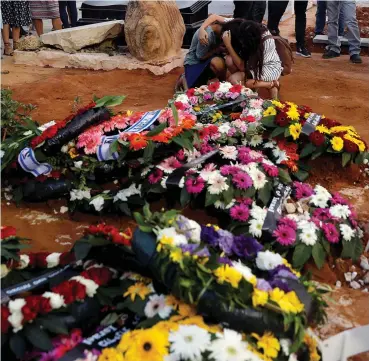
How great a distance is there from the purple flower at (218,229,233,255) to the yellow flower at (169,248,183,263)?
362mm

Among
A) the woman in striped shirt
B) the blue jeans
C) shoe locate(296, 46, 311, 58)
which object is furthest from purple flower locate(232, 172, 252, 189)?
the blue jeans

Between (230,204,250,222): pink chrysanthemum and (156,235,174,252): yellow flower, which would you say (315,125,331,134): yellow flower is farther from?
(156,235,174,252): yellow flower

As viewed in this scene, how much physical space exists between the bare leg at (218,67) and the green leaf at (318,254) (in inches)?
130

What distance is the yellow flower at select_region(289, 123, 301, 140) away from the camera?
12.5 ft

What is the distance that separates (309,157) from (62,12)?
7518 millimetres

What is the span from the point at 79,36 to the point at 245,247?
6.36m

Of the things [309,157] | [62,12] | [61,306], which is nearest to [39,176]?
[61,306]

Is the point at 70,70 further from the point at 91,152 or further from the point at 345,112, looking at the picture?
the point at 91,152

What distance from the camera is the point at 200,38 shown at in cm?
560

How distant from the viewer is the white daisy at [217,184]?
310cm

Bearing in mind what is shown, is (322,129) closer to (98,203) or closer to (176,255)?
(98,203)

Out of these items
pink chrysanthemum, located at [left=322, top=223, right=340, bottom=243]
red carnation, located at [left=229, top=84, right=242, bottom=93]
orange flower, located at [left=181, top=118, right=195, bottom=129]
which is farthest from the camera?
red carnation, located at [left=229, top=84, right=242, bottom=93]

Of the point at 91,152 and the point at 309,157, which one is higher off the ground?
the point at 91,152

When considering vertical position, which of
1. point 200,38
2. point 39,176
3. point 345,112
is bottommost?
point 345,112
